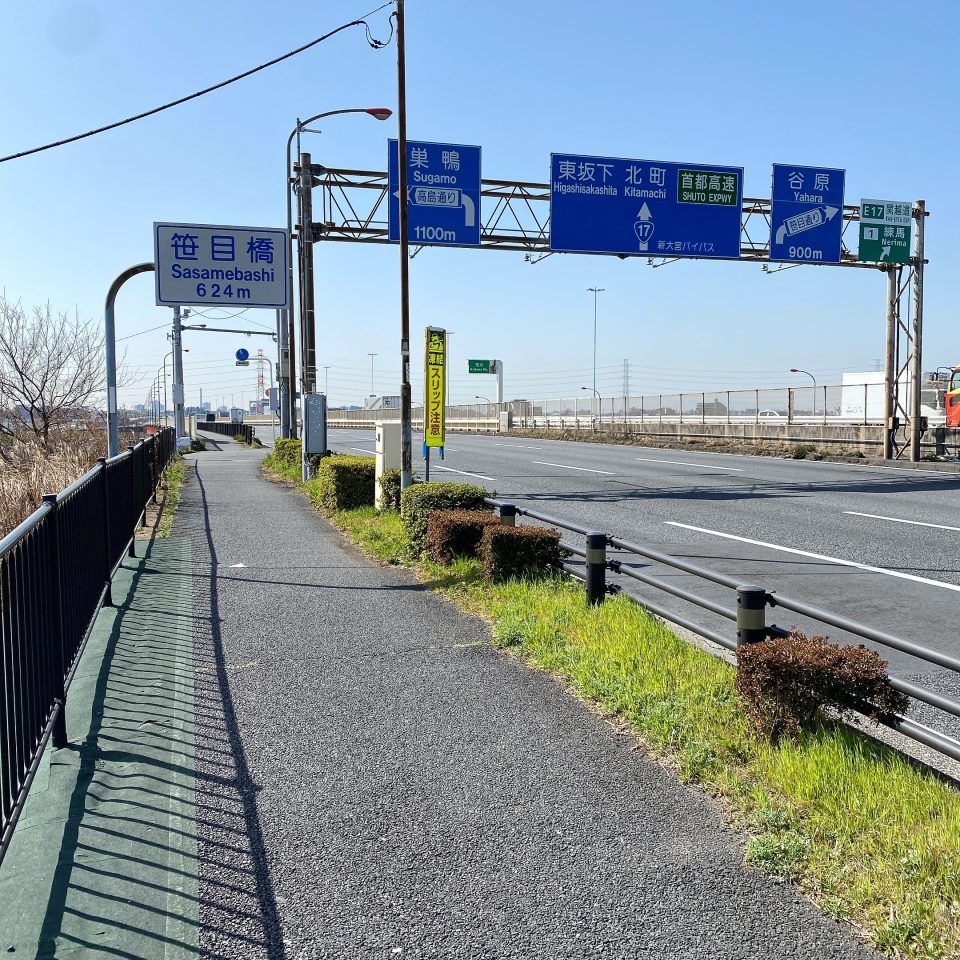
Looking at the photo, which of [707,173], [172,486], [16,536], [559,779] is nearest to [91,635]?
[16,536]

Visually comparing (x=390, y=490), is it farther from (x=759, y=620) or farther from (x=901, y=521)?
(x=759, y=620)

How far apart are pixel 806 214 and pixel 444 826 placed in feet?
73.2

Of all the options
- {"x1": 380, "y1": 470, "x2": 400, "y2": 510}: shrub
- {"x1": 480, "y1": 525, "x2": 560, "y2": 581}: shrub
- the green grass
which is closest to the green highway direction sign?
{"x1": 380, "y1": 470, "x2": 400, "y2": 510}: shrub

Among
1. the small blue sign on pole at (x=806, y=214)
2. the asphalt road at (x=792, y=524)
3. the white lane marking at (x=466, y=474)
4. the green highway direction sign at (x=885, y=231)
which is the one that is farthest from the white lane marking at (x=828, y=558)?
the green highway direction sign at (x=885, y=231)

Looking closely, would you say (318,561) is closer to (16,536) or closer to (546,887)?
(16,536)

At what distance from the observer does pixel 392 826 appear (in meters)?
Answer: 3.67

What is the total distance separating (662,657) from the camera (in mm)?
5551

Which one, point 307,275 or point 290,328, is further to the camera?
point 290,328

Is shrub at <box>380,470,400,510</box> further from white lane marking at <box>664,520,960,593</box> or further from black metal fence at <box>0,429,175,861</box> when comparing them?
black metal fence at <box>0,429,175,861</box>

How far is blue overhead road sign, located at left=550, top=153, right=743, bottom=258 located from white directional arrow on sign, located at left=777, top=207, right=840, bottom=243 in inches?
53.0

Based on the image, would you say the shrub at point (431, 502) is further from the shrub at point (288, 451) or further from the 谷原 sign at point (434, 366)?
the shrub at point (288, 451)

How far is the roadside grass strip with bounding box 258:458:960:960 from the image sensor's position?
2971mm

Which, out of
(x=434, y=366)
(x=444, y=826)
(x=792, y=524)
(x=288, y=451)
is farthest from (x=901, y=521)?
(x=288, y=451)

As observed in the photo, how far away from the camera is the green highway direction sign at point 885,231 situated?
75.9ft
